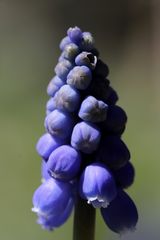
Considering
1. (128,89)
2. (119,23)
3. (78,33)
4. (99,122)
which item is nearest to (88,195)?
(99,122)

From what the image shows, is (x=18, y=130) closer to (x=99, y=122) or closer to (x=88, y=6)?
(x=88, y=6)

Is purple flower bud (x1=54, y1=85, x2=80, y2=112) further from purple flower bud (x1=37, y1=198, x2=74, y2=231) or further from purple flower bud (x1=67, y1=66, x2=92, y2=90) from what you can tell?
purple flower bud (x1=37, y1=198, x2=74, y2=231)

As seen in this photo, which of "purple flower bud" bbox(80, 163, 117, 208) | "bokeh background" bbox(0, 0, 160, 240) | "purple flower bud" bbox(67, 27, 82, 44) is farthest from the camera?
"bokeh background" bbox(0, 0, 160, 240)

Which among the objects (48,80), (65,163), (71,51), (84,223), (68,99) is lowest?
(84,223)

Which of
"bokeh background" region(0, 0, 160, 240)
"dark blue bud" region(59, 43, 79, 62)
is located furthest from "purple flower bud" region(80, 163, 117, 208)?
"bokeh background" region(0, 0, 160, 240)

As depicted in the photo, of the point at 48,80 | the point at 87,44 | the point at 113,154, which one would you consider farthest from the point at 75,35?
the point at 48,80

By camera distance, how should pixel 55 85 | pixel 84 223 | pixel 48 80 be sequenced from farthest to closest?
pixel 48 80 < pixel 55 85 < pixel 84 223

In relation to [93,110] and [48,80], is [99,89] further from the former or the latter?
[48,80]

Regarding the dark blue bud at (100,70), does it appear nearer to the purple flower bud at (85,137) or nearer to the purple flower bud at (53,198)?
the purple flower bud at (85,137)
